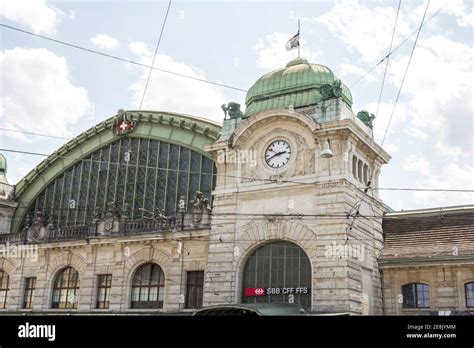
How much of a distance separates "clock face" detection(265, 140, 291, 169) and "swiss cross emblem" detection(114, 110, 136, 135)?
14.6 meters

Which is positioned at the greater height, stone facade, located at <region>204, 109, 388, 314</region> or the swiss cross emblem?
the swiss cross emblem

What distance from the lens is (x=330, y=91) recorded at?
3158 cm

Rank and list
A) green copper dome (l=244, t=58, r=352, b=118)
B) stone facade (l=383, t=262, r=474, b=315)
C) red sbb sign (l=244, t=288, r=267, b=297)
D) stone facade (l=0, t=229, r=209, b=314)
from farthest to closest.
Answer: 1. stone facade (l=0, t=229, r=209, b=314)
2. green copper dome (l=244, t=58, r=352, b=118)
3. red sbb sign (l=244, t=288, r=267, b=297)
4. stone facade (l=383, t=262, r=474, b=315)

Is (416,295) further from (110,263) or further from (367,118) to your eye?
(110,263)

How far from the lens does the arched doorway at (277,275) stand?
98.5 feet

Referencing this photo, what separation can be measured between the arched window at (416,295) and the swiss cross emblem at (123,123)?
23.1m

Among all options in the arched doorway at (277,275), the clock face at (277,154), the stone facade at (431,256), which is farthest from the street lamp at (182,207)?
the stone facade at (431,256)

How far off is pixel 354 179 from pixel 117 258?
16.3 meters

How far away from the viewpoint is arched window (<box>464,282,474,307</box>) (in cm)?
2933

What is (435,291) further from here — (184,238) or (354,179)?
(184,238)

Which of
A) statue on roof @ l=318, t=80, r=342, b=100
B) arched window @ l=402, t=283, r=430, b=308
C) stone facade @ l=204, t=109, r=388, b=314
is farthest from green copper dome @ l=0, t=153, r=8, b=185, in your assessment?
arched window @ l=402, t=283, r=430, b=308

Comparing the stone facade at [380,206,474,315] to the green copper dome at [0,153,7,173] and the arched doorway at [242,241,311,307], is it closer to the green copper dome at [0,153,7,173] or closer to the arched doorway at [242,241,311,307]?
the arched doorway at [242,241,311,307]
